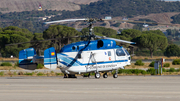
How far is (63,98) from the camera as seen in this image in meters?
13.8

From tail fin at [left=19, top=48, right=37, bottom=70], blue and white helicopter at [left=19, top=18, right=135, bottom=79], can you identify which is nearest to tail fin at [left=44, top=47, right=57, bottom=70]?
blue and white helicopter at [left=19, top=18, right=135, bottom=79]

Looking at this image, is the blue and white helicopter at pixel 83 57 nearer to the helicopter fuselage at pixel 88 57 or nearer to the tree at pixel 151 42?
the helicopter fuselage at pixel 88 57

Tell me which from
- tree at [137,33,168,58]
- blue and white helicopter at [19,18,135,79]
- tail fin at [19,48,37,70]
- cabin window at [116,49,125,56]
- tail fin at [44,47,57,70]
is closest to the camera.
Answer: tail fin at [44,47,57,70]

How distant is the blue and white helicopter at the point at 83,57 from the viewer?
23953 mm

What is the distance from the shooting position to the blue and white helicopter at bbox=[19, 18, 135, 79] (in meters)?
24.0

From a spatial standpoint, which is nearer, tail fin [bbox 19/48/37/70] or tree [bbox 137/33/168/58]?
tail fin [bbox 19/48/37/70]

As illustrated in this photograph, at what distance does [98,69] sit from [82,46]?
90.3 inches

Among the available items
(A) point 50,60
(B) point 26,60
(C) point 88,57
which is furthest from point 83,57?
(B) point 26,60

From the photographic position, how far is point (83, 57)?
24.1 m

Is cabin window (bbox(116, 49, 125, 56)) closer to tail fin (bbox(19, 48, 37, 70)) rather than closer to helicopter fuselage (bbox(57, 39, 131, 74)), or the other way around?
helicopter fuselage (bbox(57, 39, 131, 74))

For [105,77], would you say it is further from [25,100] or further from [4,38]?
[4,38]

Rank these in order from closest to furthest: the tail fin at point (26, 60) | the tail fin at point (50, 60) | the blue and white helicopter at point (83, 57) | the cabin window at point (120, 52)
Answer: the tail fin at point (50, 60), the blue and white helicopter at point (83, 57), the tail fin at point (26, 60), the cabin window at point (120, 52)

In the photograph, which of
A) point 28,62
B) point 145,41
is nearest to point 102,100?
point 28,62

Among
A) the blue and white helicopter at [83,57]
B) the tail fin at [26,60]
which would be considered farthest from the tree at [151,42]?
the tail fin at [26,60]
